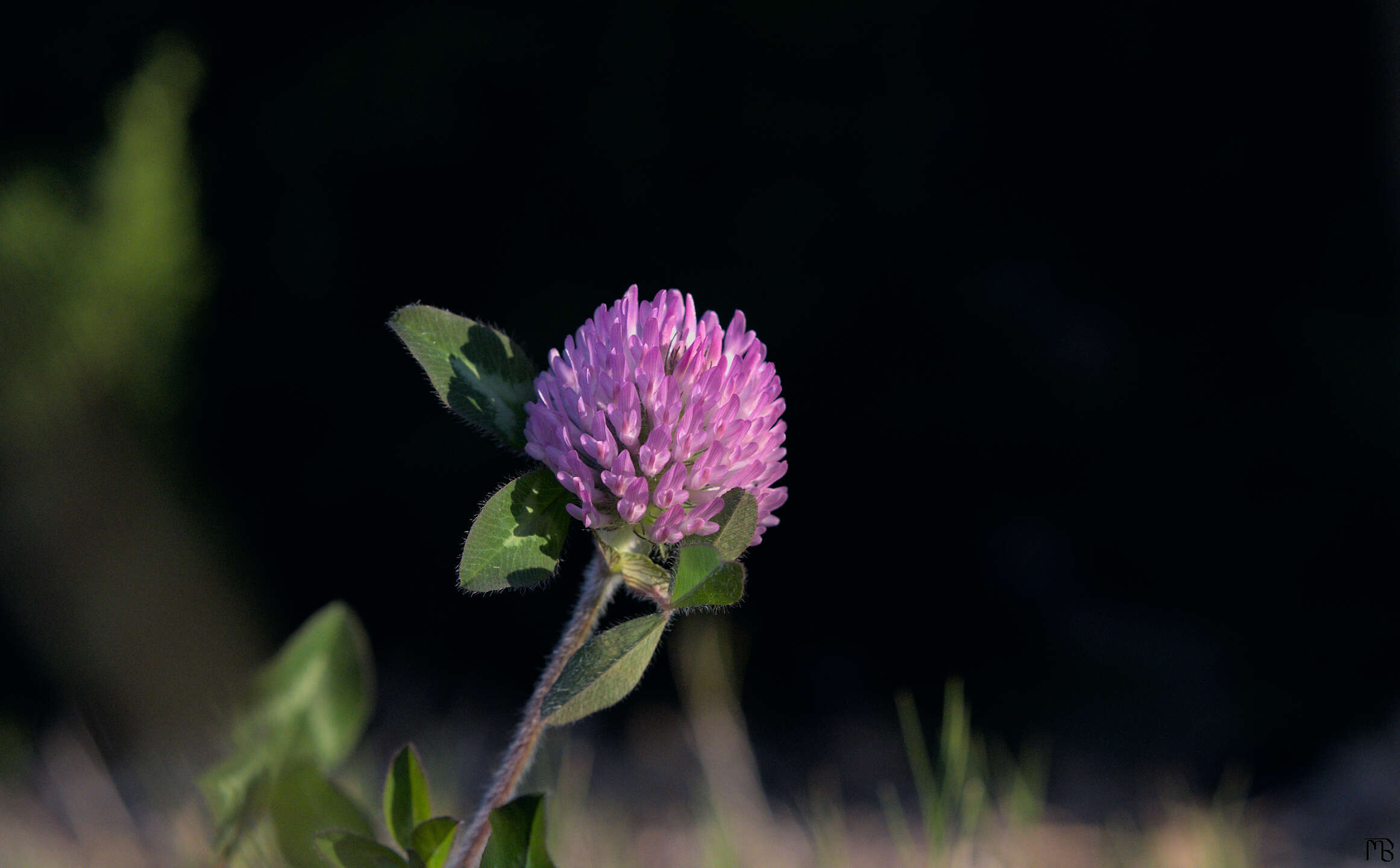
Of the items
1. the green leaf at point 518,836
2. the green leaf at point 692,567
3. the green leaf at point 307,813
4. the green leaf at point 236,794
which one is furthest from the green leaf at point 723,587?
the green leaf at point 236,794

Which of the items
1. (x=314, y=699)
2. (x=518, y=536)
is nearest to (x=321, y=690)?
(x=314, y=699)

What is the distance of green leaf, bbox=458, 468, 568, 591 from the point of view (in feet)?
1.58

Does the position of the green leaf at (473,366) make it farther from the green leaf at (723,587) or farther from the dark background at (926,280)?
the dark background at (926,280)

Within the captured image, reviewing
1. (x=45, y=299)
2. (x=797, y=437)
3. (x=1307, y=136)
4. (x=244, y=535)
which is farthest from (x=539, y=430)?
(x=1307, y=136)

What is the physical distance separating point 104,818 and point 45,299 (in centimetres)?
85

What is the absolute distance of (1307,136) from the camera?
138 cm

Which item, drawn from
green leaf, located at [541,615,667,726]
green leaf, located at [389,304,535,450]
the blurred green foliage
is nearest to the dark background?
the blurred green foliage

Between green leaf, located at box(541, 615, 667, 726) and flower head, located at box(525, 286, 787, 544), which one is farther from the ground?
flower head, located at box(525, 286, 787, 544)

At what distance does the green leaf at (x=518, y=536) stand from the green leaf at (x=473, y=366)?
0.04 m

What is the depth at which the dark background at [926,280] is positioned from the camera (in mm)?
1370

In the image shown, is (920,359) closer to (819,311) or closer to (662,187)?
(819,311)

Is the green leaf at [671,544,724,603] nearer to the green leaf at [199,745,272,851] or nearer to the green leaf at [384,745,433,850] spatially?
the green leaf at [384,745,433,850]

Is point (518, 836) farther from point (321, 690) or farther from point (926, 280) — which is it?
point (926, 280)

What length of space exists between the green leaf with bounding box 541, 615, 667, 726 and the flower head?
0.16 ft
